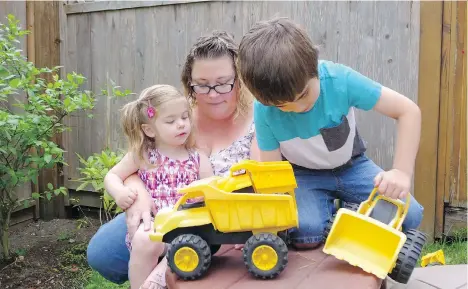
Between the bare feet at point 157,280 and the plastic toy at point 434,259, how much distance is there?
1.27 m

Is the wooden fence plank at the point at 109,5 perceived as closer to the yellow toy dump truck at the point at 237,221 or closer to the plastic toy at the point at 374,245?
the yellow toy dump truck at the point at 237,221

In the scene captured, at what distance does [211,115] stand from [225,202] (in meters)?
1.00

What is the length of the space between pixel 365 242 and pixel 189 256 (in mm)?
517

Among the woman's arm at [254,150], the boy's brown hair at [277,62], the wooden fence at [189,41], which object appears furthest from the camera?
the wooden fence at [189,41]

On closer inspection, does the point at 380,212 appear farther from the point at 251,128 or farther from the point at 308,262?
→ the point at 251,128

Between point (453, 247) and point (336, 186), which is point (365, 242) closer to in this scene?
point (336, 186)

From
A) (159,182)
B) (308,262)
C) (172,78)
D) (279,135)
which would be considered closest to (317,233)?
(308,262)

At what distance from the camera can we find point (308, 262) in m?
1.70

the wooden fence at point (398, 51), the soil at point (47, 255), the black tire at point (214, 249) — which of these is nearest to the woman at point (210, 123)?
the black tire at point (214, 249)

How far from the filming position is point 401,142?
180 cm

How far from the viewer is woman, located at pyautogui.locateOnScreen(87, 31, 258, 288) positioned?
227cm

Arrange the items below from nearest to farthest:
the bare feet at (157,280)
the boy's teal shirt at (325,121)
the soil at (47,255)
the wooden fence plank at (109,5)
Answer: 1. the bare feet at (157,280)
2. the boy's teal shirt at (325,121)
3. the soil at (47,255)
4. the wooden fence plank at (109,5)

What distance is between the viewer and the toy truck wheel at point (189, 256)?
1.56m

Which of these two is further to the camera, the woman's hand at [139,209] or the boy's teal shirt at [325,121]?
the woman's hand at [139,209]
